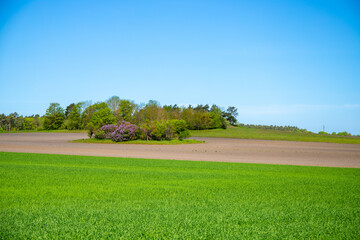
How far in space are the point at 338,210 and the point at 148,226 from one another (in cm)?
388

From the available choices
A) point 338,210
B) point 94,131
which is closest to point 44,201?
point 338,210

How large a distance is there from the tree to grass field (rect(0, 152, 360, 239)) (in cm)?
6229

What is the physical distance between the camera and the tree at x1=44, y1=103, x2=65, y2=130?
6600cm

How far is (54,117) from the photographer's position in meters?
66.5

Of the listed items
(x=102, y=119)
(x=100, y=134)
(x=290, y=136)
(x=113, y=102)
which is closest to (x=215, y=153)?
(x=100, y=134)

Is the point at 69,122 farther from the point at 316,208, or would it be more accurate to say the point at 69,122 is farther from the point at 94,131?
the point at 316,208

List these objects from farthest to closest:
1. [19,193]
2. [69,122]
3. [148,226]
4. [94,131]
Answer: [69,122]
[94,131]
[19,193]
[148,226]

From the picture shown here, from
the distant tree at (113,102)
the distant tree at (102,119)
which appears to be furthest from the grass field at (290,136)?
the distant tree at (102,119)

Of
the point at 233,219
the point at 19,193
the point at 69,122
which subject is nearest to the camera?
the point at 233,219

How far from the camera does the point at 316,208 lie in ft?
18.8

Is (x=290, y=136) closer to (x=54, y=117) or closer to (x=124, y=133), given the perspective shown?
(x=124, y=133)

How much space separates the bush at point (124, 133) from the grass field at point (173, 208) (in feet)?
68.5

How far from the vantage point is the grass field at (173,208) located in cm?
428

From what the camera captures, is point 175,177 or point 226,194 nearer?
point 226,194
